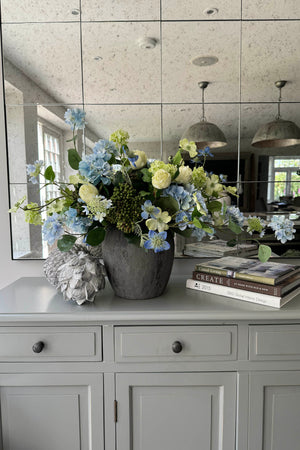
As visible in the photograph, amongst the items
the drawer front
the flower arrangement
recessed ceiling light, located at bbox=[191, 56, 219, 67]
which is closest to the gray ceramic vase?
the flower arrangement

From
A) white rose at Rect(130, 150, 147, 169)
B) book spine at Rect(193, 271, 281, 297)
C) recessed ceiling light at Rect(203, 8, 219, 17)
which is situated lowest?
book spine at Rect(193, 271, 281, 297)

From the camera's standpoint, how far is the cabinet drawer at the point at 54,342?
98cm

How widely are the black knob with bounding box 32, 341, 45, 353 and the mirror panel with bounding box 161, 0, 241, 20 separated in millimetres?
1438

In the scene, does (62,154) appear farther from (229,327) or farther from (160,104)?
(229,327)

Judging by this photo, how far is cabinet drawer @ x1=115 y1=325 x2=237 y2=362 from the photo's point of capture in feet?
3.20

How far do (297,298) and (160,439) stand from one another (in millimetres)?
696

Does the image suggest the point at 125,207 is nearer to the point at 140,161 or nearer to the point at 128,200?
the point at 128,200

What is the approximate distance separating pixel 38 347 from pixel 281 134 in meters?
1.34

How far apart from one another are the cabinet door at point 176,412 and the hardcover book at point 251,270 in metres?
0.34

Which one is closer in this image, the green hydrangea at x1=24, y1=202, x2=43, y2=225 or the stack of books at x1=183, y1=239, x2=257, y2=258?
the green hydrangea at x1=24, y1=202, x2=43, y2=225

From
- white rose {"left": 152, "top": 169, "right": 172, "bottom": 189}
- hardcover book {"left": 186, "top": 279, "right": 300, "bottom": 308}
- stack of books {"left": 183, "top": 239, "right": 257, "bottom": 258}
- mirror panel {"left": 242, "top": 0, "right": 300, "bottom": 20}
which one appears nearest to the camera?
white rose {"left": 152, "top": 169, "right": 172, "bottom": 189}

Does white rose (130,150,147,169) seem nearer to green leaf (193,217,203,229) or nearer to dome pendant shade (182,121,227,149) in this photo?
green leaf (193,217,203,229)

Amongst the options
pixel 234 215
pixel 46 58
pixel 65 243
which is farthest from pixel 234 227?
pixel 46 58

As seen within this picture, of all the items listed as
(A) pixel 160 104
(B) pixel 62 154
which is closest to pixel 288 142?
(A) pixel 160 104
